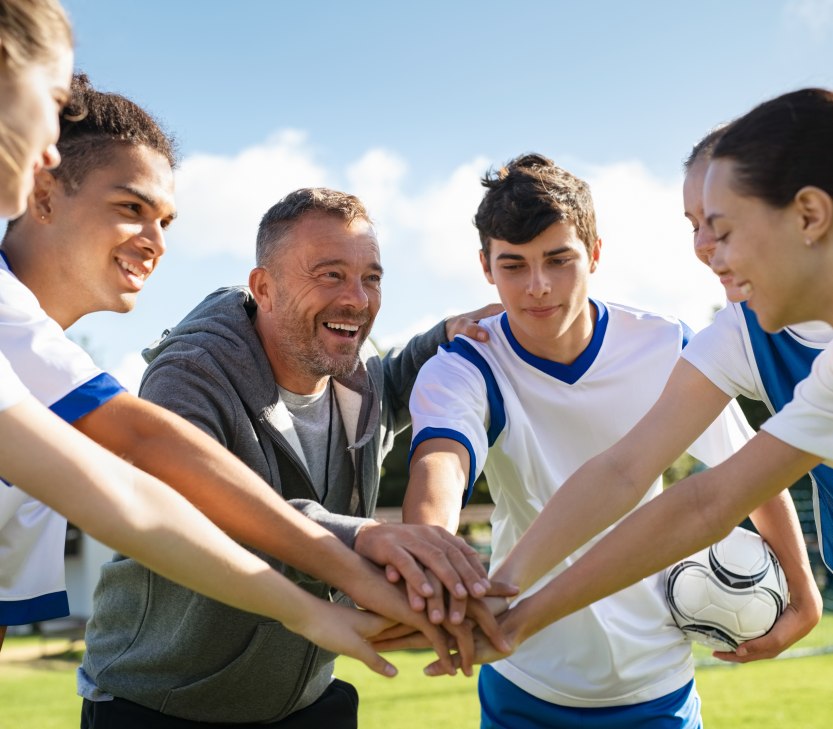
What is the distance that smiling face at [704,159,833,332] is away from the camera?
8.15 feet

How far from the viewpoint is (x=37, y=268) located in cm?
318

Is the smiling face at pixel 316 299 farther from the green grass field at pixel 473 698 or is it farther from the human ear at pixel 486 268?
the green grass field at pixel 473 698

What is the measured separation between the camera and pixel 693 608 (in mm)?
3725

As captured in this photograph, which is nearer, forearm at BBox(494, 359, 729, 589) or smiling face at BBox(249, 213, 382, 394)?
forearm at BBox(494, 359, 729, 589)

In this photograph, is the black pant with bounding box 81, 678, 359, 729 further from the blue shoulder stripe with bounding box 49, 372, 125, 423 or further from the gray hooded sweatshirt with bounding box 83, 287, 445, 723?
the blue shoulder stripe with bounding box 49, 372, 125, 423

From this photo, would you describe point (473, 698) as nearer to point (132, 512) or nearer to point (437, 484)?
point (437, 484)

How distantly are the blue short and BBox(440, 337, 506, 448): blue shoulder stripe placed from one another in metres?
0.99

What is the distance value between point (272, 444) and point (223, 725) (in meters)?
1.01

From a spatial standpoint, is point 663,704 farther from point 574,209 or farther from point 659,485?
point 574,209

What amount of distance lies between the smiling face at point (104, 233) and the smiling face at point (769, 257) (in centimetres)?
192

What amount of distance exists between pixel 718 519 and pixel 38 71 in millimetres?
2227

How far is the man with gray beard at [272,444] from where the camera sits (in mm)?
3309

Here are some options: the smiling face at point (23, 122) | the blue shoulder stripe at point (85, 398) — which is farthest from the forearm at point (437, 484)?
the smiling face at point (23, 122)

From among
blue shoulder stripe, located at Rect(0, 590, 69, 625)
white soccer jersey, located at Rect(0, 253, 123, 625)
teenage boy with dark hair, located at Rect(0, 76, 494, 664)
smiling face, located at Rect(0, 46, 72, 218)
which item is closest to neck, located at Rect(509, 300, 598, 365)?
teenage boy with dark hair, located at Rect(0, 76, 494, 664)
